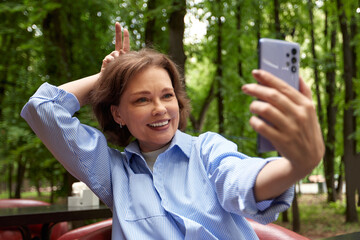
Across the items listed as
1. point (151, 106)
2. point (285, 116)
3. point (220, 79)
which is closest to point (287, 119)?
point (285, 116)

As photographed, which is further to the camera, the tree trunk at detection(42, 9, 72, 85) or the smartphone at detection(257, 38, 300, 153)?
the tree trunk at detection(42, 9, 72, 85)

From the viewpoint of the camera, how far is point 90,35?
214 inches

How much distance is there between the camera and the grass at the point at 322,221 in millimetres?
6984

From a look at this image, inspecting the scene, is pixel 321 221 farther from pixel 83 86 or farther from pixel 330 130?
pixel 83 86

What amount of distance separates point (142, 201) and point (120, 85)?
0.48m

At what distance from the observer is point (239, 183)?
114 centimetres

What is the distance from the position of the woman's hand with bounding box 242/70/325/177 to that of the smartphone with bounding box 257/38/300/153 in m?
0.06

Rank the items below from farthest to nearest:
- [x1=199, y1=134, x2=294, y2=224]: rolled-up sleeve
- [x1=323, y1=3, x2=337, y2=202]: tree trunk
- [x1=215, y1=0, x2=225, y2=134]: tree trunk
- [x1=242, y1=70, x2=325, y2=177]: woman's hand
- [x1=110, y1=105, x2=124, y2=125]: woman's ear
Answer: [x1=323, y1=3, x2=337, y2=202]: tree trunk, [x1=215, y1=0, x2=225, y2=134]: tree trunk, [x1=110, y1=105, x2=124, y2=125]: woman's ear, [x1=199, y1=134, x2=294, y2=224]: rolled-up sleeve, [x1=242, y1=70, x2=325, y2=177]: woman's hand

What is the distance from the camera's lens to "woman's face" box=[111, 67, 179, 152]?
1.58m

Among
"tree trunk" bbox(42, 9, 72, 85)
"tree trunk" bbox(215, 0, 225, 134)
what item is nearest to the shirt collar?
"tree trunk" bbox(42, 9, 72, 85)

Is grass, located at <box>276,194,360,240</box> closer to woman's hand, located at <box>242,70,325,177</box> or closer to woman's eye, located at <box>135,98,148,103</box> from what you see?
woman's eye, located at <box>135,98,148,103</box>

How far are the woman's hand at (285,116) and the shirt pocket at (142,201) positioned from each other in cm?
79

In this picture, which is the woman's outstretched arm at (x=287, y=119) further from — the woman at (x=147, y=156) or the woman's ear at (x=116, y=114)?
the woman's ear at (x=116, y=114)

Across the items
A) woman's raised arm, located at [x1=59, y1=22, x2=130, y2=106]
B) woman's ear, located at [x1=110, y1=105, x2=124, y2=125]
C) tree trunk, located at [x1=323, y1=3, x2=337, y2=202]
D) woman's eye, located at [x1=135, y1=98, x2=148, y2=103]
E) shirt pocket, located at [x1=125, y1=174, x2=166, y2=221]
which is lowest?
tree trunk, located at [x1=323, y1=3, x2=337, y2=202]
